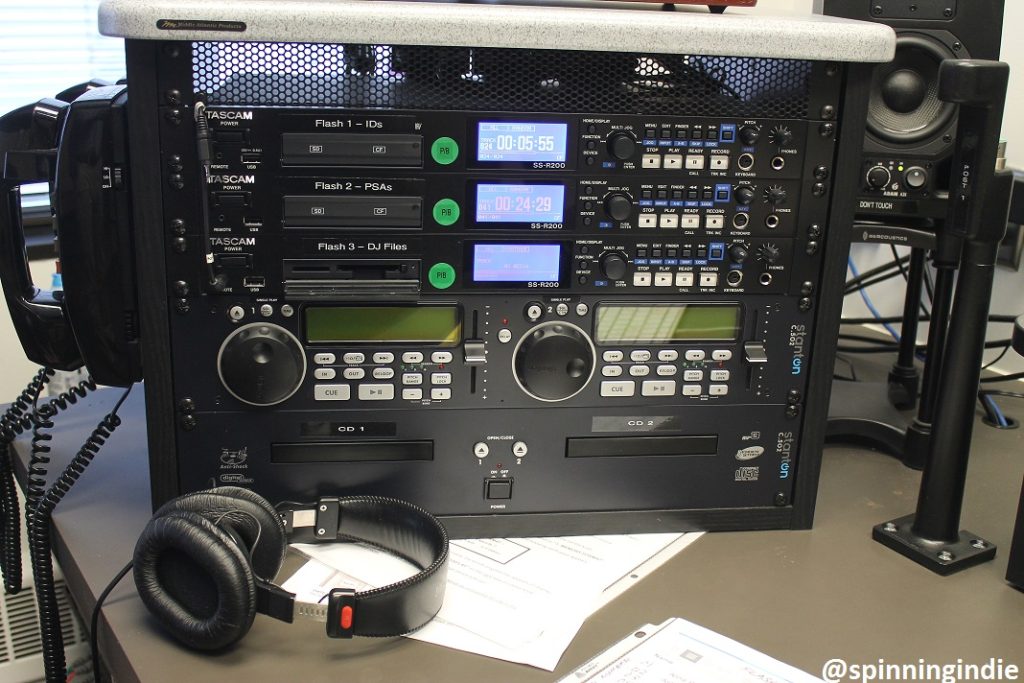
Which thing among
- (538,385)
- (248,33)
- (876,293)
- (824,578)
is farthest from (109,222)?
(876,293)

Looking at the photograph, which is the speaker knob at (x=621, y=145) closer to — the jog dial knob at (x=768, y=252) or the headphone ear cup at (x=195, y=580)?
the jog dial knob at (x=768, y=252)

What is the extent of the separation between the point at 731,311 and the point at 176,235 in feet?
1.53

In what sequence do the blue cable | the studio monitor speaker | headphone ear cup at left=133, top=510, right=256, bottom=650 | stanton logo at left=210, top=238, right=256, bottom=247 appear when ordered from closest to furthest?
headphone ear cup at left=133, top=510, right=256, bottom=650
stanton logo at left=210, top=238, right=256, bottom=247
the studio monitor speaker
the blue cable

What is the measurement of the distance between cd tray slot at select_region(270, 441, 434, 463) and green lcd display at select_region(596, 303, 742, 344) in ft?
0.60

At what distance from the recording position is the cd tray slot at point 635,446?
85 cm

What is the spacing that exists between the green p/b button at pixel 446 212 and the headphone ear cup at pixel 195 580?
0.29 meters

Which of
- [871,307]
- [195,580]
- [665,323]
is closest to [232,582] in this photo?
[195,580]

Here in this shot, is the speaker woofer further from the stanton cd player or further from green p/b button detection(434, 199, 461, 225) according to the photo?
green p/b button detection(434, 199, 461, 225)

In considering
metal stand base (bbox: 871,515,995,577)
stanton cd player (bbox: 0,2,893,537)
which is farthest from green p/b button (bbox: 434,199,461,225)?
metal stand base (bbox: 871,515,995,577)

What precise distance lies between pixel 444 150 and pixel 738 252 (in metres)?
0.26

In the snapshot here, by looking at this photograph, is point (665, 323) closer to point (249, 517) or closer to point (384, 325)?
point (384, 325)

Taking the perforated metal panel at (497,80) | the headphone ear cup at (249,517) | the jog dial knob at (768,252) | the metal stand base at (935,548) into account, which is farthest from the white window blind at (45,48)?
the metal stand base at (935,548)

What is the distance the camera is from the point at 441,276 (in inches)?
31.2

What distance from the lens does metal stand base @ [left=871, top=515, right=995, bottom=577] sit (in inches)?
32.4
